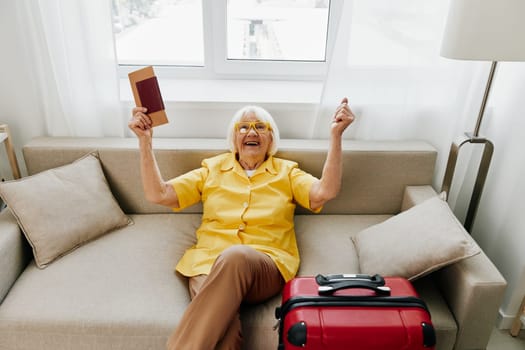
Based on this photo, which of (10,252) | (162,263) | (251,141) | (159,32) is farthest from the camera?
(159,32)

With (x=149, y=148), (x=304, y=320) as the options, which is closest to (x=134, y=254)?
(x=149, y=148)

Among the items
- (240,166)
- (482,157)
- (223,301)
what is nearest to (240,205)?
(240,166)

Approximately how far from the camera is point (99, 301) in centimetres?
146

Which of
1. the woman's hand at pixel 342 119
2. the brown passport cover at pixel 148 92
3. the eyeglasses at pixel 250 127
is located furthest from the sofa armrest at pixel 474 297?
the brown passport cover at pixel 148 92

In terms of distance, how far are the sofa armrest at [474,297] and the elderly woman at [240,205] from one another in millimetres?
543

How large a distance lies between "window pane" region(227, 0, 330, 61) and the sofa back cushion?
66 centimetres

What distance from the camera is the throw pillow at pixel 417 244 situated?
56.0 inches

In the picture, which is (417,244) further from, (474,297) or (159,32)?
(159,32)

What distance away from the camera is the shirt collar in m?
1.79

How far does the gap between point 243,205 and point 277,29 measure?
114 centimetres

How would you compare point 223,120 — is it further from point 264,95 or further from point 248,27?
point 248,27

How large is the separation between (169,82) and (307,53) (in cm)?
81

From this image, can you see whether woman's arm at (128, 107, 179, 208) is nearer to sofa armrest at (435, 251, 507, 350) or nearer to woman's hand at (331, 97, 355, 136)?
woman's hand at (331, 97, 355, 136)

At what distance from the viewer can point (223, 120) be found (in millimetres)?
2135
